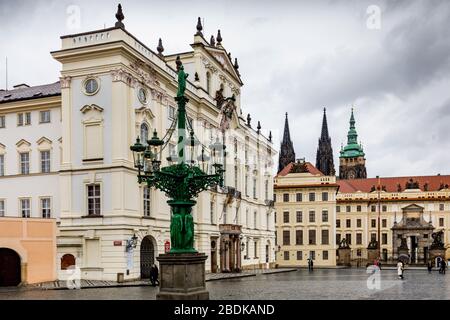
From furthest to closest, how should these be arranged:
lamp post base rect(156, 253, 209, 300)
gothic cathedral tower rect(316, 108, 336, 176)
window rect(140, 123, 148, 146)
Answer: gothic cathedral tower rect(316, 108, 336, 176), window rect(140, 123, 148, 146), lamp post base rect(156, 253, 209, 300)

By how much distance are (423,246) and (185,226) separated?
8151cm

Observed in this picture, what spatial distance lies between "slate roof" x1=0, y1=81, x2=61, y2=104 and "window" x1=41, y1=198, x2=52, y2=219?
713 centimetres

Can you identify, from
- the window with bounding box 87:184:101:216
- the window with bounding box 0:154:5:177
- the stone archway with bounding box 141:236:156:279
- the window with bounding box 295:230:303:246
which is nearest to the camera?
the window with bounding box 87:184:101:216

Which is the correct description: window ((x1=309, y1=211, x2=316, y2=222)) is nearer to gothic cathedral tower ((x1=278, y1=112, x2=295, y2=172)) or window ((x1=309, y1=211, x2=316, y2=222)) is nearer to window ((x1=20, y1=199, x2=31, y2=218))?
window ((x1=20, y1=199, x2=31, y2=218))

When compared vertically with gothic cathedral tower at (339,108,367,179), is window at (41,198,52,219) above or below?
below

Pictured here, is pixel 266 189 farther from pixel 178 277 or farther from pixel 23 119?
pixel 178 277

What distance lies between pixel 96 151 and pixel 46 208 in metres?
6.19

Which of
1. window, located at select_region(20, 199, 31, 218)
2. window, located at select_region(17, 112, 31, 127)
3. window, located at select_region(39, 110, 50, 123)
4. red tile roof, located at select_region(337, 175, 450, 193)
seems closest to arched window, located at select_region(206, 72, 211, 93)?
window, located at select_region(39, 110, 50, 123)

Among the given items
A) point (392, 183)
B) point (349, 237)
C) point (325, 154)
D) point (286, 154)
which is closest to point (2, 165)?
point (349, 237)

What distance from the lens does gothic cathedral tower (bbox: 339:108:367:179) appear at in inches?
5989

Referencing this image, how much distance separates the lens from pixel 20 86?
159ft

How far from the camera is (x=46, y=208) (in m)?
40.1

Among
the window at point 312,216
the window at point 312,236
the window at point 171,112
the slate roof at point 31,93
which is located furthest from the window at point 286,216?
the slate roof at point 31,93
